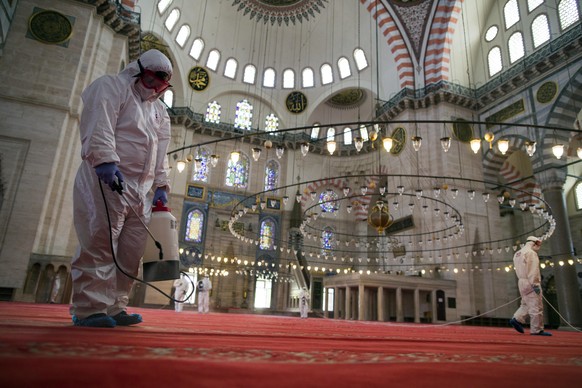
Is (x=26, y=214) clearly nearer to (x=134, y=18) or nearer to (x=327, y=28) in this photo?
(x=134, y=18)

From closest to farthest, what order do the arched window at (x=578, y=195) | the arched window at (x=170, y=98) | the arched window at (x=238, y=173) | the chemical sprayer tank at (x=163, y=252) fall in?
the chemical sprayer tank at (x=163, y=252), the arched window at (x=578, y=195), the arched window at (x=170, y=98), the arched window at (x=238, y=173)

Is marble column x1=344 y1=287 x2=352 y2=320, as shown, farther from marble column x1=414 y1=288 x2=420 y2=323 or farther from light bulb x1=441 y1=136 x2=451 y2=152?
light bulb x1=441 y1=136 x2=451 y2=152

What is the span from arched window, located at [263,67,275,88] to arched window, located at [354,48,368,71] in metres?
4.90

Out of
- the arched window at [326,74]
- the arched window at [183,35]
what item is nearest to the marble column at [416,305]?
the arched window at [326,74]

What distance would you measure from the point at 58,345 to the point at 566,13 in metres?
17.5

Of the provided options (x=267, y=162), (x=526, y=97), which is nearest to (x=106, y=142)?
Result: (x=526, y=97)

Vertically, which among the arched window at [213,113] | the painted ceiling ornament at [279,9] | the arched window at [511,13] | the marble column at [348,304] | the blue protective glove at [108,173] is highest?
the painted ceiling ornament at [279,9]

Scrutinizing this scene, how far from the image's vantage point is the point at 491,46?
16531 millimetres

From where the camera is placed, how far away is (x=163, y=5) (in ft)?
55.4

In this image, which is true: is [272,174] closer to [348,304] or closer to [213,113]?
[213,113]

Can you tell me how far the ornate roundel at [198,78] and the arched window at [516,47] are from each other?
47.0 ft

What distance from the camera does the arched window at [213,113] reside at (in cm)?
2112

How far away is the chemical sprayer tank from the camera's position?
239 cm

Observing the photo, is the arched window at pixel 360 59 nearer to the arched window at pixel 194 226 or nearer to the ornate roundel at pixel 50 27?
the arched window at pixel 194 226
